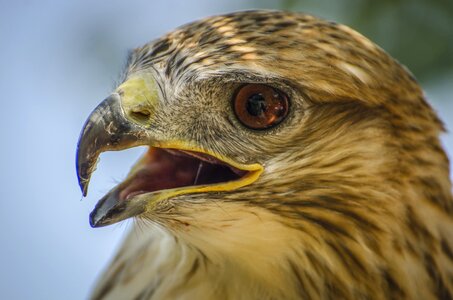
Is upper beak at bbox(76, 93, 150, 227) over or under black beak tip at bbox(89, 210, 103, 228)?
over

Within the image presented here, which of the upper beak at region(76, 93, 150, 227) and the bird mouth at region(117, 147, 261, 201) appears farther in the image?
the bird mouth at region(117, 147, 261, 201)

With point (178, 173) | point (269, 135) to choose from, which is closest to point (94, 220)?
point (178, 173)

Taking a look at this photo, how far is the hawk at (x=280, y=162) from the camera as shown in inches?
109

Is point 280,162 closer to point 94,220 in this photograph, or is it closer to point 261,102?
point 261,102

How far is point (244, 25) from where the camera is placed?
2936 millimetres

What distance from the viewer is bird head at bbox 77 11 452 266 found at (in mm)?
2752

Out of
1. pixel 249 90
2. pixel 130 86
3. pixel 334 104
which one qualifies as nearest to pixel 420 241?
pixel 334 104

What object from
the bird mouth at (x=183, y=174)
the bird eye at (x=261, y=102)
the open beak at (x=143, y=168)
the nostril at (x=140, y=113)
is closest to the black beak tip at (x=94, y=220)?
the open beak at (x=143, y=168)

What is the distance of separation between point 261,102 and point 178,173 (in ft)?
1.10

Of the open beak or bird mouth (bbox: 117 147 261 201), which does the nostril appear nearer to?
the open beak

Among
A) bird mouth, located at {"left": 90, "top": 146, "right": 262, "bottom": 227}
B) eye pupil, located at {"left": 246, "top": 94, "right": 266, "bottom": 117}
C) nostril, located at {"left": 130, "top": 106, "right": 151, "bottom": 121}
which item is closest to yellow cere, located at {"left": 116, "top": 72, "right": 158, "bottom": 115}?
nostril, located at {"left": 130, "top": 106, "right": 151, "bottom": 121}

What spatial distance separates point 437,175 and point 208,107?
0.75 m

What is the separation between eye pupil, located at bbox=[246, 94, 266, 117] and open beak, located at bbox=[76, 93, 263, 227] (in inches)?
6.1

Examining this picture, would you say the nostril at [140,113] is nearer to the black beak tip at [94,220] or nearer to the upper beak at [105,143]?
the upper beak at [105,143]
